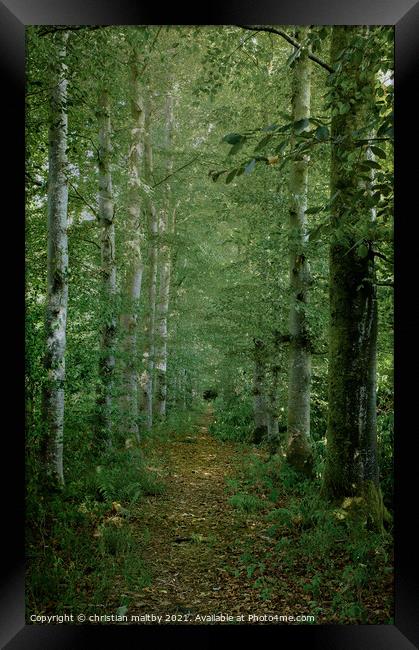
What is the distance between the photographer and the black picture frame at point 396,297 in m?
2.39

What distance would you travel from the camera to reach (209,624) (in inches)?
99.0

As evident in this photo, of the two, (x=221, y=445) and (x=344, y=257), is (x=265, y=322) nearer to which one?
(x=344, y=257)

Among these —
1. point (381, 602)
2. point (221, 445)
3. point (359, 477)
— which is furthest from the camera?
point (221, 445)

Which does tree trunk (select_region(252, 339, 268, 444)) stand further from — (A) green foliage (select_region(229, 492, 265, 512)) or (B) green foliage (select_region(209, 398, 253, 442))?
(A) green foliage (select_region(229, 492, 265, 512))

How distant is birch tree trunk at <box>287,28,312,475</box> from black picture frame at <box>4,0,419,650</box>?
340 centimetres

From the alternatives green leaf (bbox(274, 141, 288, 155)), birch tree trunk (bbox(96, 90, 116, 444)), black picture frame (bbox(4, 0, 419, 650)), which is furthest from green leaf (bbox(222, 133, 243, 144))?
birch tree trunk (bbox(96, 90, 116, 444))

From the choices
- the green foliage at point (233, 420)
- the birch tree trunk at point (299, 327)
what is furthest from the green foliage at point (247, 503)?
the green foliage at point (233, 420)

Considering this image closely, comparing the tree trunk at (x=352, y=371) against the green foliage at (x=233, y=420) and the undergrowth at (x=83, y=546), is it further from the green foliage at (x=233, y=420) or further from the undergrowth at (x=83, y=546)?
the green foliage at (x=233, y=420)

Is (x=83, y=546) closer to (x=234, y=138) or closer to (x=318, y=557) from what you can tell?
(x=318, y=557)

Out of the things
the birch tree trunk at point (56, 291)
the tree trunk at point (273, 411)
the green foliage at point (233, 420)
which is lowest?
the green foliage at point (233, 420)

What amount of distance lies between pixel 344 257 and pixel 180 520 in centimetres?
330

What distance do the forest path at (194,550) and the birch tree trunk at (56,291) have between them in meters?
1.22

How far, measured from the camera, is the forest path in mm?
2756
